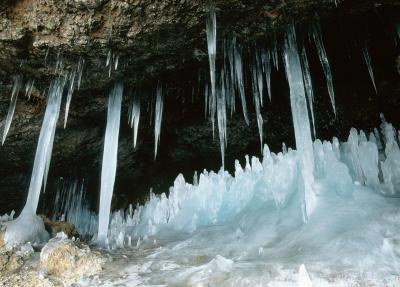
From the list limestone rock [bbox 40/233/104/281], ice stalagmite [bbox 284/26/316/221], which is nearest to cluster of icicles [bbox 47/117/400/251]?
ice stalagmite [bbox 284/26/316/221]

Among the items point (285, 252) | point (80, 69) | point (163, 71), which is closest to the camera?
point (285, 252)

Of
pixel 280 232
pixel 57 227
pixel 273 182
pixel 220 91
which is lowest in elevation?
pixel 280 232

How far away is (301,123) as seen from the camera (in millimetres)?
4406

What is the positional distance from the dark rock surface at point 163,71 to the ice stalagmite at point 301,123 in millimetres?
331

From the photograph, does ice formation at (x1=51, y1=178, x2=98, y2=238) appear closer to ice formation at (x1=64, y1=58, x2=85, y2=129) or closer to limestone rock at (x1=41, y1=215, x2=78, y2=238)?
limestone rock at (x1=41, y1=215, x2=78, y2=238)

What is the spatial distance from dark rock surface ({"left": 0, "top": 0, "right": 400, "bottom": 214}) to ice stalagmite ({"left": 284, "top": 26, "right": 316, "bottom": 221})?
0.33 metres

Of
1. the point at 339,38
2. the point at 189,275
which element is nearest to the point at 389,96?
the point at 339,38

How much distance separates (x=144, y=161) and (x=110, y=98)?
10.5 feet

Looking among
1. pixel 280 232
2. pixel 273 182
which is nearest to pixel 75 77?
pixel 273 182

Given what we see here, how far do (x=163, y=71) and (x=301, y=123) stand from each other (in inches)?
81.1

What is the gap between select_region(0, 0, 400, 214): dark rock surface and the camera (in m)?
3.90

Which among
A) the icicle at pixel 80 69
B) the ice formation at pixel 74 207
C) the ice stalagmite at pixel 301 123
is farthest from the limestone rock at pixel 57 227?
the ice stalagmite at pixel 301 123

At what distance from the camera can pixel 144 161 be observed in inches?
331

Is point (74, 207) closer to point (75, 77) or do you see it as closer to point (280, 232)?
point (75, 77)
